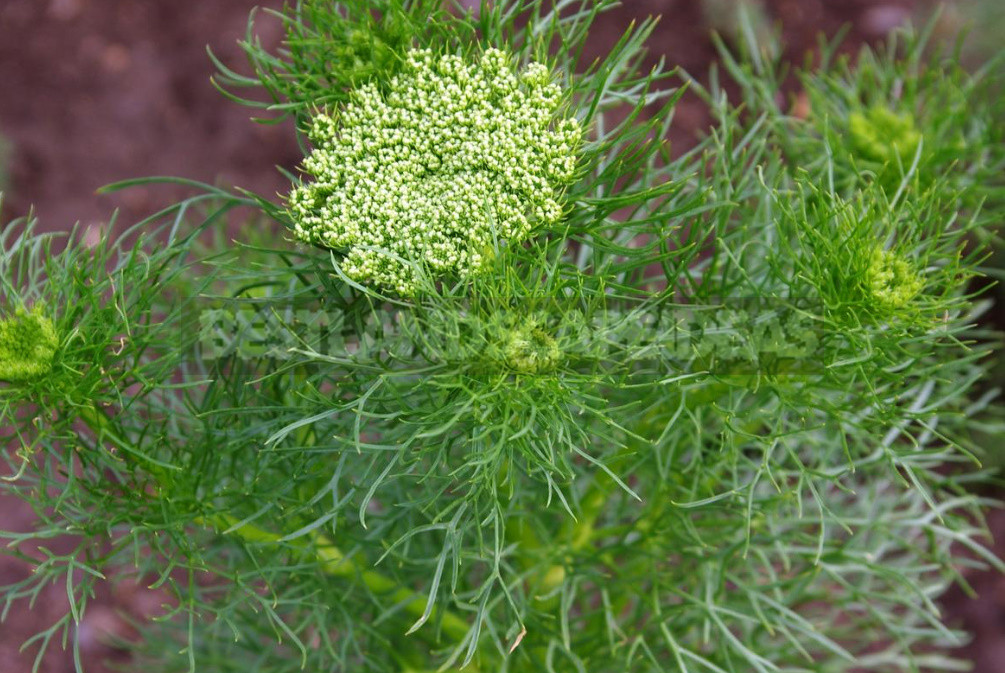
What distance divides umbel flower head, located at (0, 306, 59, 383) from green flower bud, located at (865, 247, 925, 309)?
684 mm

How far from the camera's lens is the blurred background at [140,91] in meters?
2.07

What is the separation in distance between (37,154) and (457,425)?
1.66 m

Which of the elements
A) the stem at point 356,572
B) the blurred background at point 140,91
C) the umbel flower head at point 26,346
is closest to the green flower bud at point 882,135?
the stem at point 356,572

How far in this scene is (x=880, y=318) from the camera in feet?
2.68

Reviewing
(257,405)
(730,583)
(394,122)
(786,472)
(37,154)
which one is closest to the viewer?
(394,122)

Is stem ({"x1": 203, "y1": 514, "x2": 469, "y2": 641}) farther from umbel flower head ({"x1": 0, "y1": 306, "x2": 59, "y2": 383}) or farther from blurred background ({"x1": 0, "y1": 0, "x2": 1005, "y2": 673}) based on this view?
blurred background ({"x1": 0, "y1": 0, "x2": 1005, "y2": 673})

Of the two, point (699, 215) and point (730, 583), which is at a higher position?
point (699, 215)

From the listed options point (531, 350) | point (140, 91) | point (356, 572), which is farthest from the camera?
point (140, 91)

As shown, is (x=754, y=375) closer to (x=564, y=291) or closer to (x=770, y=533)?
(x=564, y=291)

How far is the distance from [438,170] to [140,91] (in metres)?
1.57

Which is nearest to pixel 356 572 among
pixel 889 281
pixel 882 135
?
Answer: pixel 889 281

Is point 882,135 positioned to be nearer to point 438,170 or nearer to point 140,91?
point 438,170

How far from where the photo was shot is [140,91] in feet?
6.89

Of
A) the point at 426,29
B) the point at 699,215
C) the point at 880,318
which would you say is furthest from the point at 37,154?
the point at 880,318
